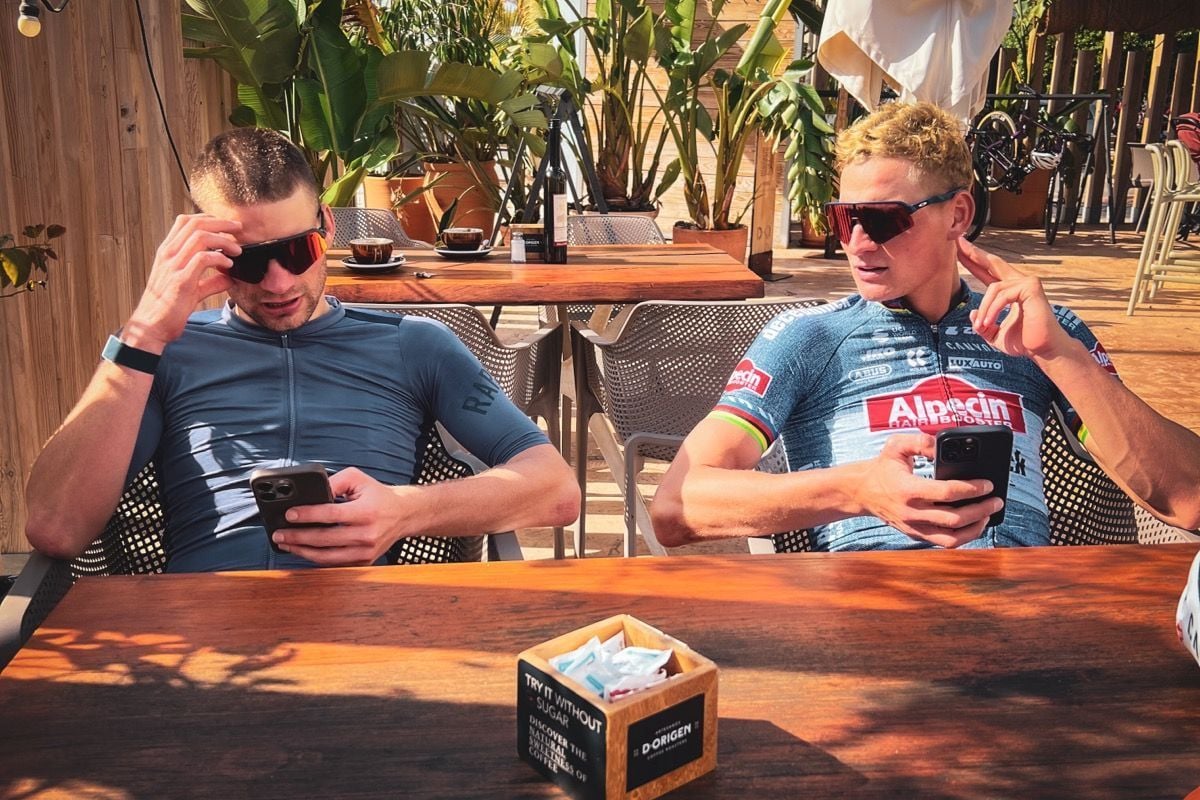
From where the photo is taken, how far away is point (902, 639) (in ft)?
5.04

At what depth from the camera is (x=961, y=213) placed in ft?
8.43

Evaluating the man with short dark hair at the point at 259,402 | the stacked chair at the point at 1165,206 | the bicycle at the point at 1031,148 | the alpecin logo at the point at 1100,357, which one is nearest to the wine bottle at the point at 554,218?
the man with short dark hair at the point at 259,402

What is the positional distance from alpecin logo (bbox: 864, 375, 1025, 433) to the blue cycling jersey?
74 centimetres

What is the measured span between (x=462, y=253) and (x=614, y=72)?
4786 millimetres

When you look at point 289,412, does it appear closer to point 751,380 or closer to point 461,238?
point 751,380

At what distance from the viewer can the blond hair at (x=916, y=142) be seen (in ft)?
8.29

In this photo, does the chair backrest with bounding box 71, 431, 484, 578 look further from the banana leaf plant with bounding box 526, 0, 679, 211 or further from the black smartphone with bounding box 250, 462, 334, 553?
the banana leaf plant with bounding box 526, 0, 679, 211

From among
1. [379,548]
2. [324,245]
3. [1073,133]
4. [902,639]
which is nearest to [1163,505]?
[902,639]

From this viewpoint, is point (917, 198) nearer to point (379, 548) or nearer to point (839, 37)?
point (379, 548)

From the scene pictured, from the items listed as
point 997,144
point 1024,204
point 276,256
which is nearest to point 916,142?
point 276,256

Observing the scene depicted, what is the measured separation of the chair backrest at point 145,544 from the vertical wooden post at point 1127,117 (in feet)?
42.5

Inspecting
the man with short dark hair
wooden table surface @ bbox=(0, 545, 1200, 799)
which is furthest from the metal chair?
wooden table surface @ bbox=(0, 545, 1200, 799)

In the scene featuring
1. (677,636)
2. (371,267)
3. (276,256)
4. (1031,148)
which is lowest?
(677,636)

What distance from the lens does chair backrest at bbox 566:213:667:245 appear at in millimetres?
5879
